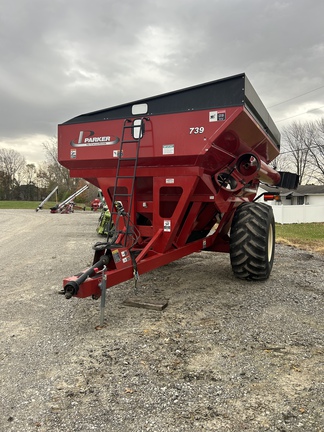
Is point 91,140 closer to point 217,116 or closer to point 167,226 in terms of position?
point 167,226

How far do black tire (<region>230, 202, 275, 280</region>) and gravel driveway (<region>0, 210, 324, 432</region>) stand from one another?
0.24 meters

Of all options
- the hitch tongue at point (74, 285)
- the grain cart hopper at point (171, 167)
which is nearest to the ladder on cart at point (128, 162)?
the grain cart hopper at point (171, 167)

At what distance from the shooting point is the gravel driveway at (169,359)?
226cm

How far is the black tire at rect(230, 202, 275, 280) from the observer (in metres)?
5.07

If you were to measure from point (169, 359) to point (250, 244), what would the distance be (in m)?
2.53

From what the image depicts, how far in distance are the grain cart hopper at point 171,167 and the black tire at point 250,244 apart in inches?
0.6

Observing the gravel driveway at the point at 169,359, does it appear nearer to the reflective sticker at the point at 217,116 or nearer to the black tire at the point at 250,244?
the black tire at the point at 250,244

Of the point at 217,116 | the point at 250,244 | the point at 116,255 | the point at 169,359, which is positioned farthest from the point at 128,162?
the point at 169,359

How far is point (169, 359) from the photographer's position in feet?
9.82

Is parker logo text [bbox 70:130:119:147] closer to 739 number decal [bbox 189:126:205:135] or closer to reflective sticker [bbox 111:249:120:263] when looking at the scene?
739 number decal [bbox 189:126:205:135]

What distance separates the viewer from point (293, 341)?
3.34m

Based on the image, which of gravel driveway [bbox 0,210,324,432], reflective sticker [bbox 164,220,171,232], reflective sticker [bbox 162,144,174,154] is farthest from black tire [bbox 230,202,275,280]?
reflective sticker [bbox 162,144,174,154]

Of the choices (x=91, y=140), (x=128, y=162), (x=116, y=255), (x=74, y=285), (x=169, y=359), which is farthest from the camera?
(x=91, y=140)

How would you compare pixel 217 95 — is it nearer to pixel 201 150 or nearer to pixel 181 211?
pixel 201 150
